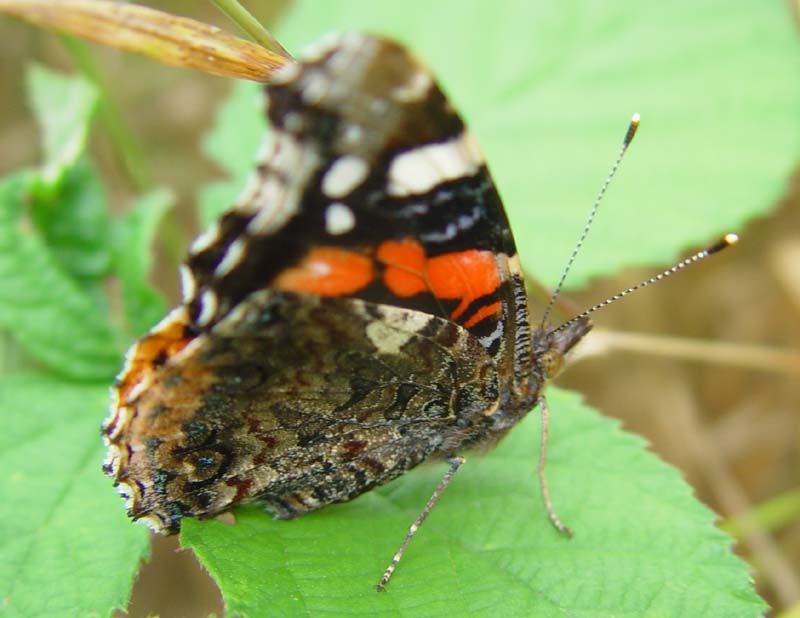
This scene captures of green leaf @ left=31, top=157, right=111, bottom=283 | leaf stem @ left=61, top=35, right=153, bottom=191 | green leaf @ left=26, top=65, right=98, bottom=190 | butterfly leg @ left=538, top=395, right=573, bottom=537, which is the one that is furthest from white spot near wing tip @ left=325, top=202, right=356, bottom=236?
leaf stem @ left=61, top=35, right=153, bottom=191

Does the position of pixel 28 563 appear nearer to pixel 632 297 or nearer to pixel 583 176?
pixel 583 176

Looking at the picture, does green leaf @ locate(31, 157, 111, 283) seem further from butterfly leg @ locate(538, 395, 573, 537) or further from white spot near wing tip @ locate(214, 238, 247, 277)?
butterfly leg @ locate(538, 395, 573, 537)

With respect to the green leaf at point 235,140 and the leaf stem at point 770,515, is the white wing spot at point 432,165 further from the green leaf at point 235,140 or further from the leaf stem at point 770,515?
the leaf stem at point 770,515

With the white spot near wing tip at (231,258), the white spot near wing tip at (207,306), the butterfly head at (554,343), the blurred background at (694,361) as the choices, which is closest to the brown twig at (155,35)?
the white spot near wing tip at (231,258)

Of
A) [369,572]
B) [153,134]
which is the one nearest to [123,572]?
[369,572]

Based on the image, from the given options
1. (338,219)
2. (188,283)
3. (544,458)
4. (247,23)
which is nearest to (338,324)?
(338,219)
